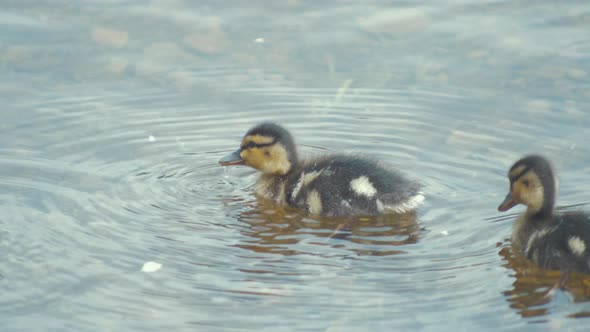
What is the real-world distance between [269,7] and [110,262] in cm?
453

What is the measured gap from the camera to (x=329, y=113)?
741 cm

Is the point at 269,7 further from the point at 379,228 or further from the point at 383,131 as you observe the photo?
the point at 379,228

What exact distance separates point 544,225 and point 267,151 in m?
1.78

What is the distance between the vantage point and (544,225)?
17.5 ft

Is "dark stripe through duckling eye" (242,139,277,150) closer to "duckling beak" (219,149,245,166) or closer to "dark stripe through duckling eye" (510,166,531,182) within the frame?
"duckling beak" (219,149,245,166)

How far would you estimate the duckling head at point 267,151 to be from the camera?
6.27 m

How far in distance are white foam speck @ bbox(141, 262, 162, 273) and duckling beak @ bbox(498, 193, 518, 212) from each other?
189cm

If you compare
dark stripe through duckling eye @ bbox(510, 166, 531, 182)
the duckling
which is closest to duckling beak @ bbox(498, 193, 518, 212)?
the duckling

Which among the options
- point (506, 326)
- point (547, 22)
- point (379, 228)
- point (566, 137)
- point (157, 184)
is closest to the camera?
point (506, 326)

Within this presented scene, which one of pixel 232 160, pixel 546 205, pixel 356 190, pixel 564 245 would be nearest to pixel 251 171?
pixel 232 160

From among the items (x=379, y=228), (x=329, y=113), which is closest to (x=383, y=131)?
(x=329, y=113)

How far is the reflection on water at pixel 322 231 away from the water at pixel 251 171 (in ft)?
0.06

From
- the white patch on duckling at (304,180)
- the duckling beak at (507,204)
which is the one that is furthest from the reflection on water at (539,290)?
the white patch on duckling at (304,180)

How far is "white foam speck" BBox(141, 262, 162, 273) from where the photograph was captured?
16.8 ft
